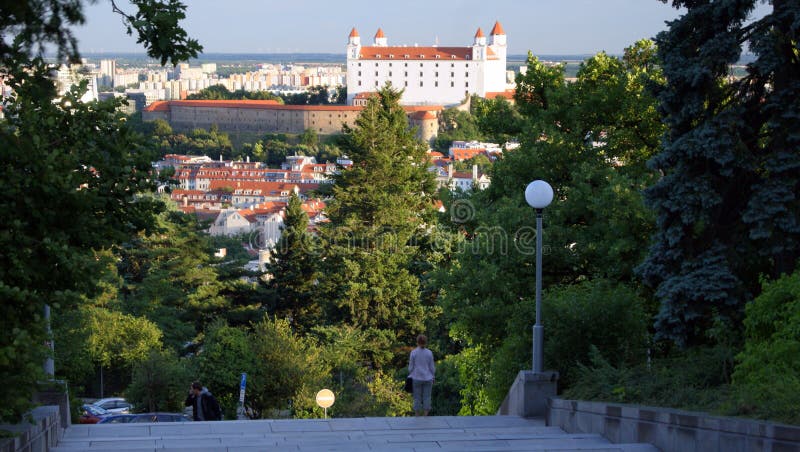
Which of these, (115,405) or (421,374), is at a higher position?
(421,374)

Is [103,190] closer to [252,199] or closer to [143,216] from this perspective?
[143,216]

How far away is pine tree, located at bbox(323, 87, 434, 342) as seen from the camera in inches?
978

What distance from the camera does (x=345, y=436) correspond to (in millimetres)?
7156

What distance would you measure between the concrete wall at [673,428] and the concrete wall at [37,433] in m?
3.22

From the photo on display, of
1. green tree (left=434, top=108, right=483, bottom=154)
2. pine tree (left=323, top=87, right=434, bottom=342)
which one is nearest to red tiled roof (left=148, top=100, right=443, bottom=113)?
green tree (left=434, top=108, right=483, bottom=154)

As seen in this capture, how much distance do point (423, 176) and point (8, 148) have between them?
2379 cm

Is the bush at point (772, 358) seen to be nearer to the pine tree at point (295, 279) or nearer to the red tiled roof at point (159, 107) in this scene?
the pine tree at point (295, 279)

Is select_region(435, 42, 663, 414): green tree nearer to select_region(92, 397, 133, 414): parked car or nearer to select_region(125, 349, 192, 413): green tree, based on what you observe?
select_region(125, 349, 192, 413): green tree

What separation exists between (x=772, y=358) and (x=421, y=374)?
9.19 feet

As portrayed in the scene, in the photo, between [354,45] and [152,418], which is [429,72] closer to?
[354,45]

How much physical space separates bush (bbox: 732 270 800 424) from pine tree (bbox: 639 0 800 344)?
2.53 ft

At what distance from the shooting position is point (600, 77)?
15117 mm

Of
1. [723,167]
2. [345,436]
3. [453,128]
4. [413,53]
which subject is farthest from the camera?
[413,53]

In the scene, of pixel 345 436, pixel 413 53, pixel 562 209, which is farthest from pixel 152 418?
pixel 413 53
